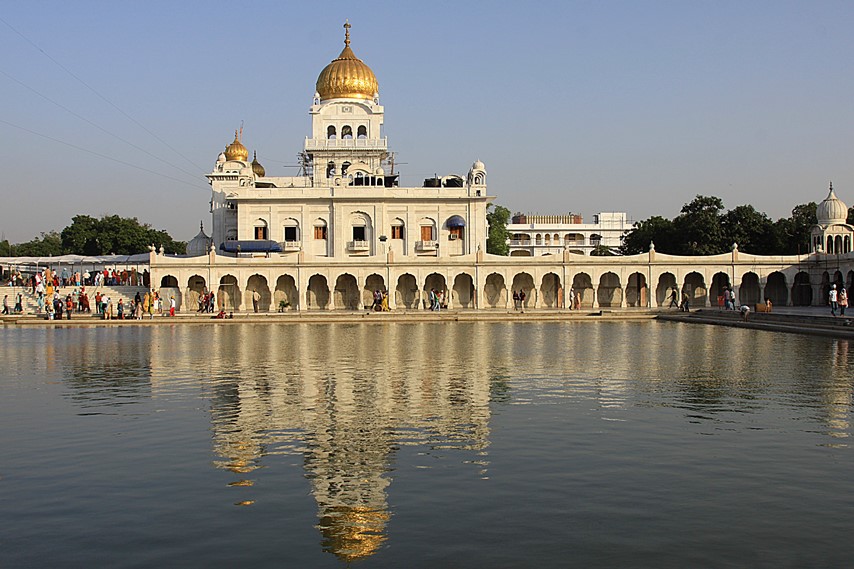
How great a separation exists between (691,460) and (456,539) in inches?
169

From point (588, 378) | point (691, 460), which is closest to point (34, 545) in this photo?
point (691, 460)

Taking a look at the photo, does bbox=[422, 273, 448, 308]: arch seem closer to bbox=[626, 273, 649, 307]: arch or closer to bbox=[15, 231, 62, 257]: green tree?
bbox=[626, 273, 649, 307]: arch

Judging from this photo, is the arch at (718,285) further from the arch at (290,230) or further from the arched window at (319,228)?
the arch at (290,230)

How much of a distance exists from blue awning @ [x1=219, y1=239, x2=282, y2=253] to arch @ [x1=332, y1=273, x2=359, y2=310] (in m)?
4.49

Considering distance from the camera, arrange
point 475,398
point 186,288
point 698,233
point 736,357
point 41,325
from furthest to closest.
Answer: point 698,233
point 186,288
point 41,325
point 736,357
point 475,398

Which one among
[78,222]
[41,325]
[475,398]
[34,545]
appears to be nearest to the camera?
[34,545]

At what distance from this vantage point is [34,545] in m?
8.34

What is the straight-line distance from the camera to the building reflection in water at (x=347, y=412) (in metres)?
9.88

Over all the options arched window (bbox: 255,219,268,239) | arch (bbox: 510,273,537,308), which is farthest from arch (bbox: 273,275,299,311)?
arch (bbox: 510,273,537,308)

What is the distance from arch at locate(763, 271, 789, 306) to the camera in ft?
174

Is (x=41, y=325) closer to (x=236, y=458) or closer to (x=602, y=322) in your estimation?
(x=602, y=322)

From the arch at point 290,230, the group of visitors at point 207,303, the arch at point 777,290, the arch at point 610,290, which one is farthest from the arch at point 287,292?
the arch at point 777,290

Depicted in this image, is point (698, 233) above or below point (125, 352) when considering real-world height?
above

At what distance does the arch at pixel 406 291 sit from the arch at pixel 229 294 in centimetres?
894
